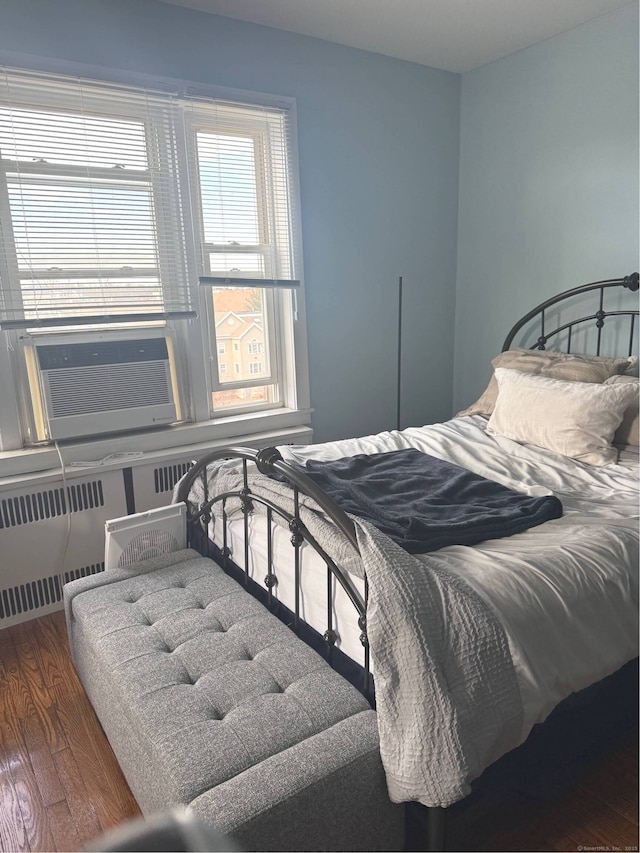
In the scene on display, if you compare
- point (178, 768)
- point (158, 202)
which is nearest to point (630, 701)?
point (178, 768)

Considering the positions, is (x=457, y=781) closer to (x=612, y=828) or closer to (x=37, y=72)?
(x=612, y=828)

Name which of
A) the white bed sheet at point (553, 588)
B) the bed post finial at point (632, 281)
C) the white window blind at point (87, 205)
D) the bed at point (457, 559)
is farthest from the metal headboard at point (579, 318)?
the white window blind at point (87, 205)

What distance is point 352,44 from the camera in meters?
3.04

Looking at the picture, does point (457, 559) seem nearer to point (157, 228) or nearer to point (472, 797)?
point (472, 797)

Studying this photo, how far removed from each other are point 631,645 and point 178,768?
1.16 metres

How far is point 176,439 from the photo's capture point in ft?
9.36

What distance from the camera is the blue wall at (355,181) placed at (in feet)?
8.66

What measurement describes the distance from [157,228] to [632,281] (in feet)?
7.25

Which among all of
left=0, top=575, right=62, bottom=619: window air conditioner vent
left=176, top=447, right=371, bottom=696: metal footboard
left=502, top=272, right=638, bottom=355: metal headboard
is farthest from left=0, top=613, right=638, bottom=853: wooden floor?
left=502, top=272, right=638, bottom=355: metal headboard

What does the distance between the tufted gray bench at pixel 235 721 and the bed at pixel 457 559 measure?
0.31 feet

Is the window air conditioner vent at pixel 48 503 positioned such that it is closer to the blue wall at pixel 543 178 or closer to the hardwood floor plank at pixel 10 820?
the hardwood floor plank at pixel 10 820

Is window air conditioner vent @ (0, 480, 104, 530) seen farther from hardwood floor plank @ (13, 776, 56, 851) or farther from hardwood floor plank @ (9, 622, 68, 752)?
hardwood floor plank @ (13, 776, 56, 851)

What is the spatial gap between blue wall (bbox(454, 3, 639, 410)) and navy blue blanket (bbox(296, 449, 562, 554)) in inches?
58.5

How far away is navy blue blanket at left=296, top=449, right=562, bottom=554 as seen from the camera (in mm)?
1641
